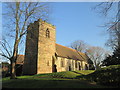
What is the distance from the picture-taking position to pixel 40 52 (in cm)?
2745

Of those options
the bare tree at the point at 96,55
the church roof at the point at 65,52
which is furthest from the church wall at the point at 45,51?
the bare tree at the point at 96,55

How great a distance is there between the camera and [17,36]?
55.7 feet

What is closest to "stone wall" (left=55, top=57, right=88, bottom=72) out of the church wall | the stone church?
the stone church

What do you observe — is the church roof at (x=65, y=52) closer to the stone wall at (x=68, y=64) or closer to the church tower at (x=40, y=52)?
the stone wall at (x=68, y=64)

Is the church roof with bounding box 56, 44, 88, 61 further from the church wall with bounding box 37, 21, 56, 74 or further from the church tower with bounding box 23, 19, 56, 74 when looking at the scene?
the church wall with bounding box 37, 21, 56, 74

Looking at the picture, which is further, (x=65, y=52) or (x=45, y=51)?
(x=65, y=52)

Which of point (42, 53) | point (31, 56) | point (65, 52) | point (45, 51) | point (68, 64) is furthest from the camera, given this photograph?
point (65, 52)

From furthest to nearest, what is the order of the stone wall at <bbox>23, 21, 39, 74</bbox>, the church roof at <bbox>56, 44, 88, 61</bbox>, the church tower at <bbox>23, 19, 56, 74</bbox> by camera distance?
the church roof at <bbox>56, 44, 88, 61</bbox> < the stone wall at <bbox>23, 21, 39, 74</bbox> < the church tower at <bbox>23, 19, 56, 74</bbox>

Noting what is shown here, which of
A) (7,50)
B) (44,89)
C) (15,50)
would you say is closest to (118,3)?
(44,89)

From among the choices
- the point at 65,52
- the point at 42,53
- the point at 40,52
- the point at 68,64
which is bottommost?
the point at 68,64

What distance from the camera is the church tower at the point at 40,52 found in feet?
87.5

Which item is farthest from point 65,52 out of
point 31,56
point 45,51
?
point 31,56

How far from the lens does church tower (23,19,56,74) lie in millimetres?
26656

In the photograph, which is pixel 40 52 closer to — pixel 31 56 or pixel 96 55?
pixel 31 56
